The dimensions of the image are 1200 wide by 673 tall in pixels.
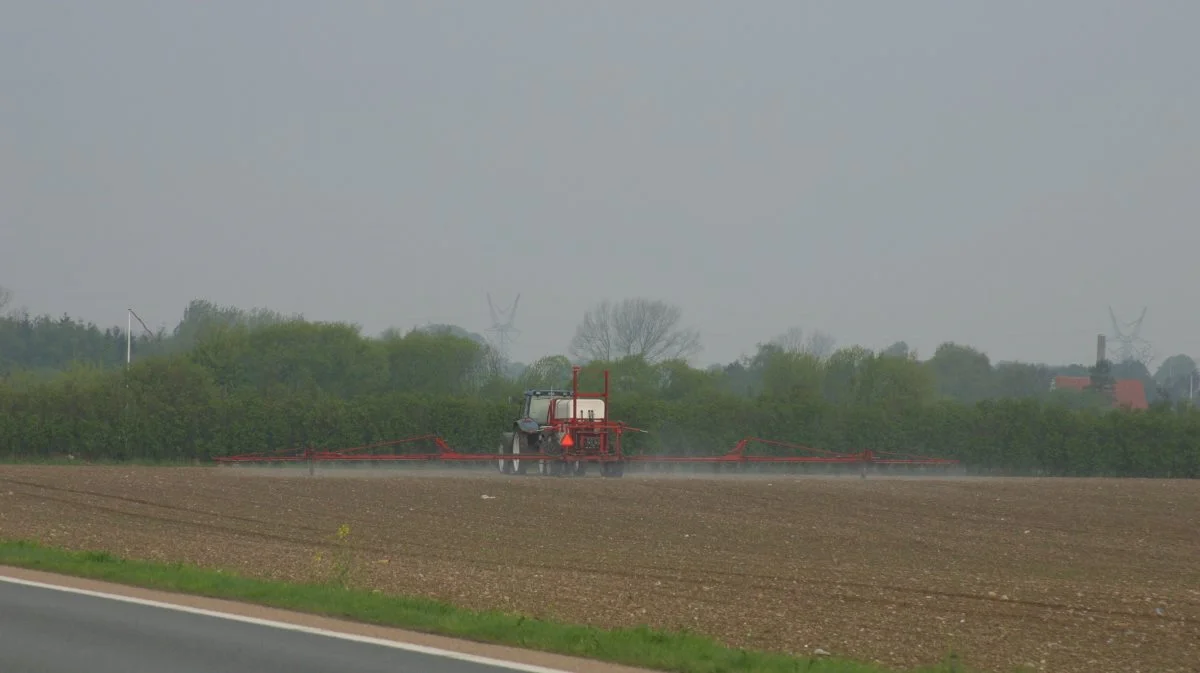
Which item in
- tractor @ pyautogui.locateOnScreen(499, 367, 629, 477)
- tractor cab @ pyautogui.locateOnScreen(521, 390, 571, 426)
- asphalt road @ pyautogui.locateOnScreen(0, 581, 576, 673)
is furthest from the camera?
tractor cab @ pyautogui.locateOnScreen(521, 390, 571, 426)

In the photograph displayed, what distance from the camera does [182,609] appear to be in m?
13.0

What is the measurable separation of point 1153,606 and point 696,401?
42.6m

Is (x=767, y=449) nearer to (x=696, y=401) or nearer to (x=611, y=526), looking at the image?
(x=696, y=401)

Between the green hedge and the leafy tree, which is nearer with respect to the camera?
the green hedge

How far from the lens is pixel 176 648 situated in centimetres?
1066

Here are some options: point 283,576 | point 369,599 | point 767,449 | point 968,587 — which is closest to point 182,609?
point 369,599

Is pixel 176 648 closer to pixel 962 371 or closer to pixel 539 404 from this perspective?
pixel 539 404

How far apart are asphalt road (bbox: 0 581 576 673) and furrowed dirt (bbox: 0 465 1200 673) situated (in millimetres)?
2673

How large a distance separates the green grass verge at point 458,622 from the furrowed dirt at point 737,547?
2.77 feet

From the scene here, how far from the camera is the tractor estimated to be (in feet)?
133

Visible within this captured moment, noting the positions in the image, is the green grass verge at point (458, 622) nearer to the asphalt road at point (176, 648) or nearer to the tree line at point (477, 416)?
the asphalt road at point (176, 648)

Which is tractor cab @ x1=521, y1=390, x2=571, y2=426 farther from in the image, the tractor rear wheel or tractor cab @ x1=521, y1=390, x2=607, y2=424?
the tractor rear wheel

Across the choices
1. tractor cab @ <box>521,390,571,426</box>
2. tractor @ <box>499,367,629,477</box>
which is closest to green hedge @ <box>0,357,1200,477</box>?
tractor cab @ <box>521,390,571,426</box>

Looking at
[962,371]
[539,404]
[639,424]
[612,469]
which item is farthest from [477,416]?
[962,371]
